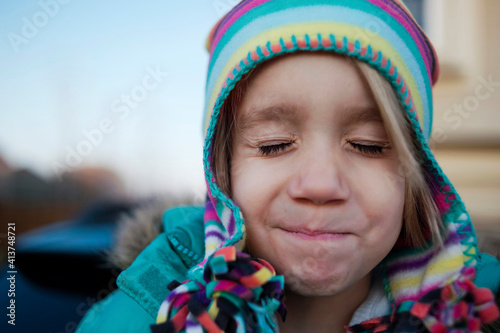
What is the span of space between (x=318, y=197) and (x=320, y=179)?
0.04m

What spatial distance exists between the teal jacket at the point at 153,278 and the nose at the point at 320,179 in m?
0.39

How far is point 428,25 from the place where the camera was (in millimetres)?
2861

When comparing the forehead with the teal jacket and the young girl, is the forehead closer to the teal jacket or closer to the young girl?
the young girl

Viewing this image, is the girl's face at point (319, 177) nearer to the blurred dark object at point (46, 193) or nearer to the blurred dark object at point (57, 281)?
the blurred dark object at point (57, 281)

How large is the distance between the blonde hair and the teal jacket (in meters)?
0.21

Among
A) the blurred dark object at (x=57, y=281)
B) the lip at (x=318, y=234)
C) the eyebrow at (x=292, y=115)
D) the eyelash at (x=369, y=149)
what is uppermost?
the eyebrow at (x=292, y=115)

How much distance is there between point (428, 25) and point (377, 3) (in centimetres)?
224

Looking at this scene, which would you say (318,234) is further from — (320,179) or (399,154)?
(399,154)

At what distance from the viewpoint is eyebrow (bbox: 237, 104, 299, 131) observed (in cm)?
85

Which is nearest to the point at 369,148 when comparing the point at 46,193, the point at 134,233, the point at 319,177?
the point at 319,177

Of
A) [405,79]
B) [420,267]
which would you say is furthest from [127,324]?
[405,79]

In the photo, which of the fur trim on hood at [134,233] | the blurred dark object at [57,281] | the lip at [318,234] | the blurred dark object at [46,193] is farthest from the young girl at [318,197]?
the blurred dark object at [46,193]

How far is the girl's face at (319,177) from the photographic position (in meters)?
0.83

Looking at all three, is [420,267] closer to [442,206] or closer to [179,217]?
[442,206]
